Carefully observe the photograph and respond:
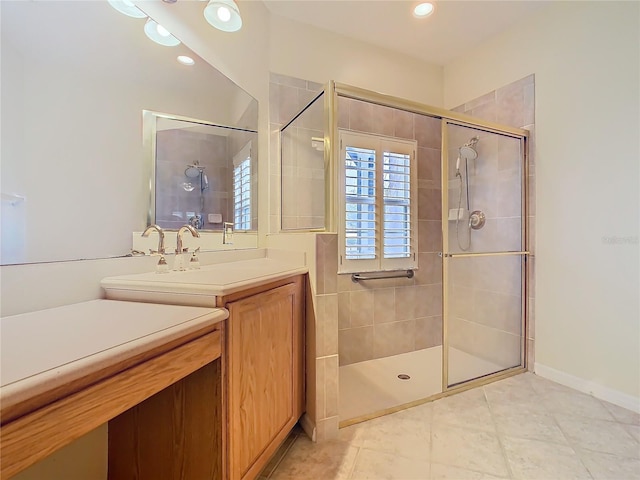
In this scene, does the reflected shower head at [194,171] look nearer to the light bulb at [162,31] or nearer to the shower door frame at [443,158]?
the light bulb at [162,31]

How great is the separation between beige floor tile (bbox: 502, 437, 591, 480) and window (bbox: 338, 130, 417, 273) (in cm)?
145

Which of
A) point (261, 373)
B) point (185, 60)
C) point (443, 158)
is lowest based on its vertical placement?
point (261, 373)

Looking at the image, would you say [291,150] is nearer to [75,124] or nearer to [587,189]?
[75,124]

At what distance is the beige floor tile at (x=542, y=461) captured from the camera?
4.23 ft

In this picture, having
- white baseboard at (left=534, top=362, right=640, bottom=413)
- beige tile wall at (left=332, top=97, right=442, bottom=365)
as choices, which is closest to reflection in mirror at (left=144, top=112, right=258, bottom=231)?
beige tile wall at (left=332, top=97, right=442, bottom=365)

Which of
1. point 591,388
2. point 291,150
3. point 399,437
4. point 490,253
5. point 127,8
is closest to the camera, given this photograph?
point 127,8

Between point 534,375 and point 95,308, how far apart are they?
2.84m

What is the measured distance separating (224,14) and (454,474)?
2.68 metres

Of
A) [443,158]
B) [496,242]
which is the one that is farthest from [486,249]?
[443,158]

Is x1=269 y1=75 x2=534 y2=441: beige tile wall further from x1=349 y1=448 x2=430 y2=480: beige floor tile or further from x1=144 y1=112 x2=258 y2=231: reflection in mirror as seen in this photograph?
x1=349 y1=448 x2=430 y2=480: beige floor tile

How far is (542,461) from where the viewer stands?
4.50 ft

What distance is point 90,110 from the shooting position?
1077 millimetres

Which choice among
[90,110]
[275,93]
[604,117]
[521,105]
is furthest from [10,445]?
[521,105]

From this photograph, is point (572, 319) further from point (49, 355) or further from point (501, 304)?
point (49, 355)
